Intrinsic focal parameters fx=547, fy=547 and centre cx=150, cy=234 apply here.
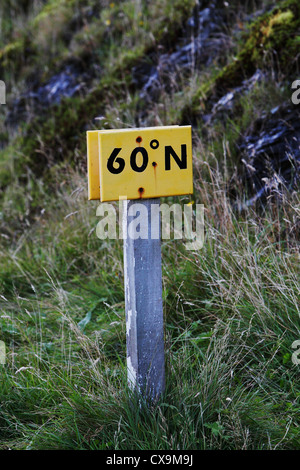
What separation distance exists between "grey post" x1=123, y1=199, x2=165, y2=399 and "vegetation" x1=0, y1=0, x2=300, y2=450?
0.10 metres

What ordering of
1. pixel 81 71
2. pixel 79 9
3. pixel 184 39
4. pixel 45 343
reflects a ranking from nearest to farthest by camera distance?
pixel 45 343, pixel 184 39, pixel 81 71, pixel 79 9

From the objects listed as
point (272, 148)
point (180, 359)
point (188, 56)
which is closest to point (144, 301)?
point (180, 359)

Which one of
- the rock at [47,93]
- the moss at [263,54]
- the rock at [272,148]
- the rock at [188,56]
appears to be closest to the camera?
the rock at [272,148]

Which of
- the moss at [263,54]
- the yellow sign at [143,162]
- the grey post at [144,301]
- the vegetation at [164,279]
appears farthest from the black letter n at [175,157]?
the moss at [263,54]

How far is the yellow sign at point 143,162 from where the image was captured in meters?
2.29

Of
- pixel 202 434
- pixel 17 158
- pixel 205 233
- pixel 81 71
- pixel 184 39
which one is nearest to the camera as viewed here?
pixel 202 434

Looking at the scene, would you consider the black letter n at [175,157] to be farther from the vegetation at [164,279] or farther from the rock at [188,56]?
the rock at [188,56]

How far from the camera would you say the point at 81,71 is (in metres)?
6.94

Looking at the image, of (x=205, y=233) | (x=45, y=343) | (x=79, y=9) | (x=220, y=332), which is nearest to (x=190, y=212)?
(x=205, y=233)

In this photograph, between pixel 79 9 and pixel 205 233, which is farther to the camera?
pixel 79 9

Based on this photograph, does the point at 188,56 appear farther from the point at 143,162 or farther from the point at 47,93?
the point at 143,162

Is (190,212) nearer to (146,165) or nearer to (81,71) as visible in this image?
(146,165)

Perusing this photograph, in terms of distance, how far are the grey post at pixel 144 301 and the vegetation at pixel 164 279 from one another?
0.10 metres

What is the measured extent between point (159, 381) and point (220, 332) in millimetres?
693
